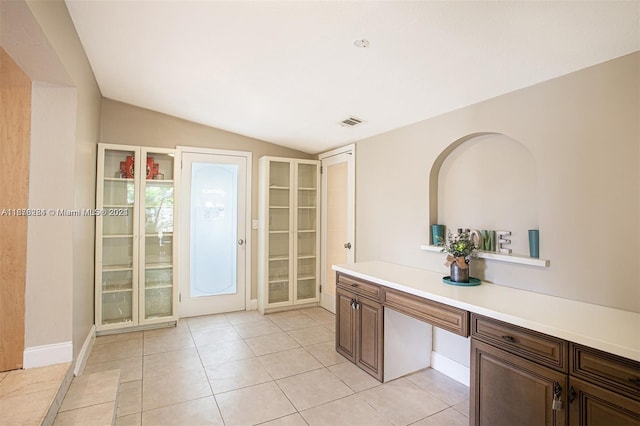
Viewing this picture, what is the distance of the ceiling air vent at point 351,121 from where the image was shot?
11.0ft

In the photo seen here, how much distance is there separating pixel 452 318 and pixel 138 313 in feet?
11.5

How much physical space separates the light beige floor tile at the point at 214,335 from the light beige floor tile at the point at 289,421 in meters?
1.53

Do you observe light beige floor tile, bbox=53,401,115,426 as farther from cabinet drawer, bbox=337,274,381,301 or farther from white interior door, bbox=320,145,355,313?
white interior door, bbox=320,145,355,313

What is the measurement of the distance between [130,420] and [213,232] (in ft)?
8.46

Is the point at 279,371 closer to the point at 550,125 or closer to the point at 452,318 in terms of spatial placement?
the point at 452,318

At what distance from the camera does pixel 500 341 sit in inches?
73.2

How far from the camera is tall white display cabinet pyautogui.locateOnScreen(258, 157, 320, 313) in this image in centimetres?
455

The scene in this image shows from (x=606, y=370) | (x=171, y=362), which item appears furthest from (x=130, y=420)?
(x=606, y=370)

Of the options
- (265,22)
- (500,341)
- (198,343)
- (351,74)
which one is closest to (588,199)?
(500,341)

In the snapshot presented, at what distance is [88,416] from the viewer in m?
2.03

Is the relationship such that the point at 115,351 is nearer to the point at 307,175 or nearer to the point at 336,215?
the point at 336,215

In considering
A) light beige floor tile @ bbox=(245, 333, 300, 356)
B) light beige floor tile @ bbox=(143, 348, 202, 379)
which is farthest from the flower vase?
light beige floor tile @ bbox=(143, 348, 202, 379)

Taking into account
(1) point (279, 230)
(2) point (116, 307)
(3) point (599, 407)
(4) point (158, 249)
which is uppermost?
(1) point (279, 230)

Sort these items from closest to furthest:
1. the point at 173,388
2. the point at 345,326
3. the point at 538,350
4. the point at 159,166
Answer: the point at 538,350 < the point at 173,388 < the point at 345,326 < the point at 159,166
